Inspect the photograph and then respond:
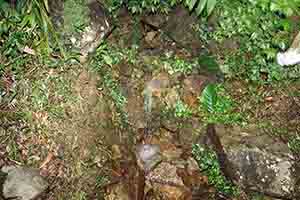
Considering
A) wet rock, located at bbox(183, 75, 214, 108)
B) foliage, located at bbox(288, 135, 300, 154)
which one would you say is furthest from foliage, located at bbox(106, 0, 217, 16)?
foliage, located at bbox(288, 135, 300, 154)

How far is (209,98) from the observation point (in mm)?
4117

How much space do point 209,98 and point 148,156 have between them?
2.96 ft

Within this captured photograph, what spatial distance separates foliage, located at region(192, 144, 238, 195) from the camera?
375 cm

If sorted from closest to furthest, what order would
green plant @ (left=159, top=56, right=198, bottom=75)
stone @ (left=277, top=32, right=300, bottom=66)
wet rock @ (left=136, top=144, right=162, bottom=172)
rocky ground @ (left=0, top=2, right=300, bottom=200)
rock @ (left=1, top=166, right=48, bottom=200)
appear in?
rock @ (left=1, top=166, right=48, bottom=200) → rocky ground @ (left=0, top=2, right=300, bottom=200) → wet rock @ (left=136, top=144, right=162, bottom=172) → stone @ (left=277, top=32, right=300, bottom=66) → green plant @ (left=159, top=56, right=198, bottom=75)

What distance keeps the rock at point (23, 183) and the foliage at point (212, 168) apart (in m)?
1.52

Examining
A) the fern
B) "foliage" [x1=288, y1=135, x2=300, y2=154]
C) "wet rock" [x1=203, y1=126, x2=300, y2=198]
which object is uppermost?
the fern

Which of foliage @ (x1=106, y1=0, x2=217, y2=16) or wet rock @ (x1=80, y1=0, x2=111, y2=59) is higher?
foliage @ (x1=106, y1=0, x2=217, y2=16)

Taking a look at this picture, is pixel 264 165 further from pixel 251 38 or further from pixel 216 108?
pixel 251 38

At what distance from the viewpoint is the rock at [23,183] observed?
3.31m

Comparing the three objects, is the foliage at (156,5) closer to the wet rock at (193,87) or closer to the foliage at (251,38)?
the foliage at (251,38)

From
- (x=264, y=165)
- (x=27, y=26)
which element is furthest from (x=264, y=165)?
(x=27, y=26)

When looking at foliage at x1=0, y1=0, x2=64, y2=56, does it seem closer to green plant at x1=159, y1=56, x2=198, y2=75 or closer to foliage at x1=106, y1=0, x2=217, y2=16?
foliage at x1=106, y1=0, x2=217, y2=16

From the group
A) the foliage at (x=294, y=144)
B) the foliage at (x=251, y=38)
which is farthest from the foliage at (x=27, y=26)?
the foliage at (x=294, y=144)

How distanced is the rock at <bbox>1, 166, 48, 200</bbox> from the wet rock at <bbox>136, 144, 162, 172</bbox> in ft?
3.30
